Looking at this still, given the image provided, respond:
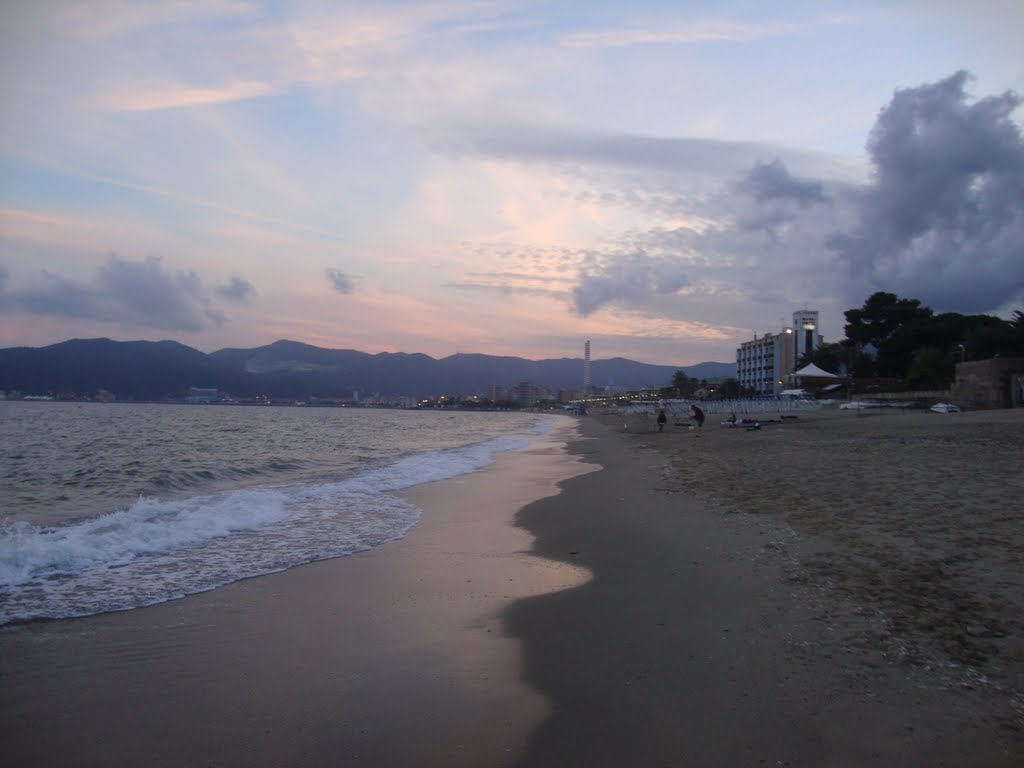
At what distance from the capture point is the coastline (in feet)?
11.4

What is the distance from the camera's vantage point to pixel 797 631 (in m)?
4.66

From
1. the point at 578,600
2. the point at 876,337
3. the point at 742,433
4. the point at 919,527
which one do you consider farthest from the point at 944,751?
the point at 876,337

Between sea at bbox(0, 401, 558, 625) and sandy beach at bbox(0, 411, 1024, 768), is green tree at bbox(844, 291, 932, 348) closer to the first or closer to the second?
sea at bbox(0, 401, 558, 625)

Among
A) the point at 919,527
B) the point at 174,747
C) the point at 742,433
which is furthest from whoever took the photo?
the point at 742,433

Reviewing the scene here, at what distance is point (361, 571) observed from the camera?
739 cm

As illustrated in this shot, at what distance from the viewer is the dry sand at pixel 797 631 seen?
3293 millimetres

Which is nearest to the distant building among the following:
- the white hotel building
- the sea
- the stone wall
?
the white hotel building

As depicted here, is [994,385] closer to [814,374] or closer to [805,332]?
[814,374]

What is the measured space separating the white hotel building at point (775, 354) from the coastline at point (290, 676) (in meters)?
84.6

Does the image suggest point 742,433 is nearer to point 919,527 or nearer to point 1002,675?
point 919,527

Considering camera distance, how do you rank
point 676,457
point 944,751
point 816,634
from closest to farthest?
point 944,751 → point 816,634 → point 676,457

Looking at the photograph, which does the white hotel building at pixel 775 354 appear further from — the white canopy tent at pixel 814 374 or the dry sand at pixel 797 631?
the dry sand at pixel 797 631

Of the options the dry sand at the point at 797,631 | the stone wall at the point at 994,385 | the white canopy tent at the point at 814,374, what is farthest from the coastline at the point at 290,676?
the white canopy tent at the point at 814,374

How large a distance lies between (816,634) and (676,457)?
Answer: 15.0 m
